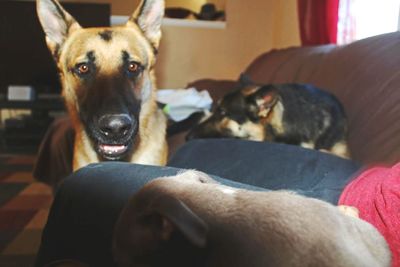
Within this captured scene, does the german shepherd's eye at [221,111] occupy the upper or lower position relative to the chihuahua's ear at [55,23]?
lower

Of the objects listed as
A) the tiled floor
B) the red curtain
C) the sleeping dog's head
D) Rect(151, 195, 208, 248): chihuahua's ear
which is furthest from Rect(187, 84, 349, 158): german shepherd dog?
Rect(151, 195, 208, 248): chihuahua's ear

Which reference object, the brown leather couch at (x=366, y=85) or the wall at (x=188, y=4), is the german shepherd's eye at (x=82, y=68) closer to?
the brown leather couch at (x=366, y=85)

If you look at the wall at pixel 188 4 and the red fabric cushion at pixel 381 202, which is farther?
the wall at pixel 188 4

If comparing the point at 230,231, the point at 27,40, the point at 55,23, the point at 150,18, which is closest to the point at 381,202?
the point at 230,231

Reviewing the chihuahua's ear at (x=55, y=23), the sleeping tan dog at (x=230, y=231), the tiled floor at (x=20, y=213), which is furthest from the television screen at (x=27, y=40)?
the sleeping tan dog at (x=230, y=231)

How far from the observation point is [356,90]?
1.67 m

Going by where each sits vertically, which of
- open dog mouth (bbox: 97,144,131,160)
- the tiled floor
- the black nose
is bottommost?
the tiled floor

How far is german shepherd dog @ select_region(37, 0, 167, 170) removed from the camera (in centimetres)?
132

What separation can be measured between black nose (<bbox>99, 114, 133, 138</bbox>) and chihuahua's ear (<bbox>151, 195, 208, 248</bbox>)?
2.61 ft

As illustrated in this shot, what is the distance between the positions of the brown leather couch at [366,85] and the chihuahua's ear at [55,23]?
0.78 m

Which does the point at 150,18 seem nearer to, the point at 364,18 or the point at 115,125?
the point at 115,125

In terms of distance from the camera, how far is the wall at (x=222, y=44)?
14.7ft

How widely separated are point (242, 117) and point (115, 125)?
0.84 m

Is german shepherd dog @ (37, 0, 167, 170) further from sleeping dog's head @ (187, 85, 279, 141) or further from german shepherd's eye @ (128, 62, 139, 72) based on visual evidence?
sleeping dog's head @ (187, 85, 279, 141)
